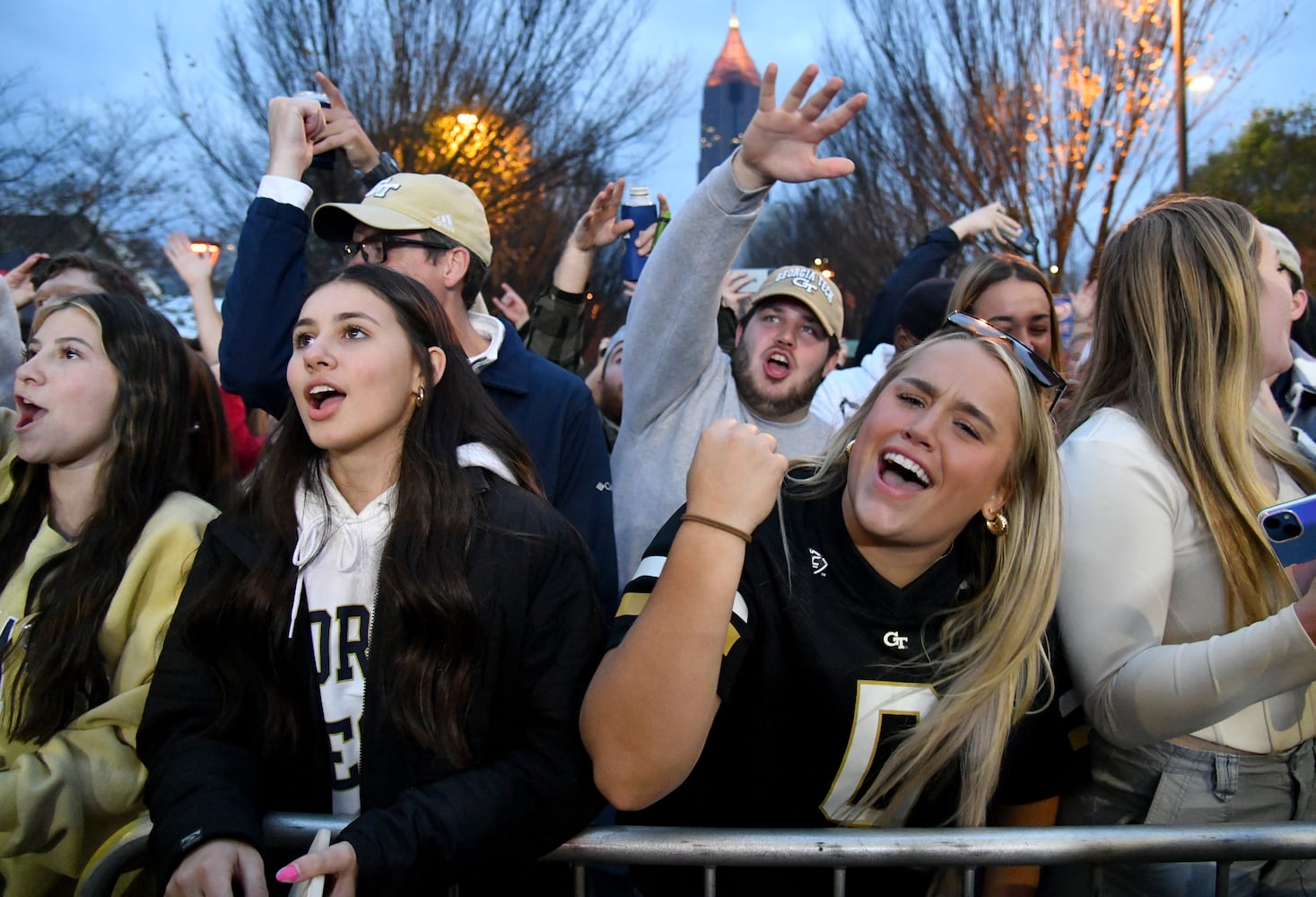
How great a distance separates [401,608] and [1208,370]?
1833 mm

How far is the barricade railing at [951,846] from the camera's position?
175cm

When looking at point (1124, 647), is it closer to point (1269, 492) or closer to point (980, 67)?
point (1269, 492)

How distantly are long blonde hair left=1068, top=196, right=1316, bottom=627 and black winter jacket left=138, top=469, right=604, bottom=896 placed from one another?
1.34m

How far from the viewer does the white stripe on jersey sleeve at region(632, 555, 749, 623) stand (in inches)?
69.9

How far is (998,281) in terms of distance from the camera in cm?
363

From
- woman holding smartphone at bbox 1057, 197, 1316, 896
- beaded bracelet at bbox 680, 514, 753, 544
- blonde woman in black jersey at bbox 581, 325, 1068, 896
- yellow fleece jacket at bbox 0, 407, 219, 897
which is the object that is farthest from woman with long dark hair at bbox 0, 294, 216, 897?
woman holding smartphone at bbox 1057, 197, 1316, 896

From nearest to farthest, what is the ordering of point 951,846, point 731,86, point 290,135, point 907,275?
point 951,846 → point 290,135 → point 907,275 → point 731,86

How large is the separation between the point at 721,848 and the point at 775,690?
31cm

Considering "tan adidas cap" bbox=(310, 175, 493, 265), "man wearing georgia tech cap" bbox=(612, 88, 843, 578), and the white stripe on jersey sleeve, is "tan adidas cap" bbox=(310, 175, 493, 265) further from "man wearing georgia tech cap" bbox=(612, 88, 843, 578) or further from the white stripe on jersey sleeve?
the white stripe on jersey sleeve

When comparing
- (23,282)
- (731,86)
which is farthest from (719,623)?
(731,86)

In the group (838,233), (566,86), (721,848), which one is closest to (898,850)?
(721,848)

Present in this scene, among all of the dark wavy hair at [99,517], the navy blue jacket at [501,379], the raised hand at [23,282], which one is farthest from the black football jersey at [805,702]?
the raised hand at [23,282]

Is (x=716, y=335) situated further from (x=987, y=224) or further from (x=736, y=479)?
(x=987, y=224)

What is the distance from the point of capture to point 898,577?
204 cm
